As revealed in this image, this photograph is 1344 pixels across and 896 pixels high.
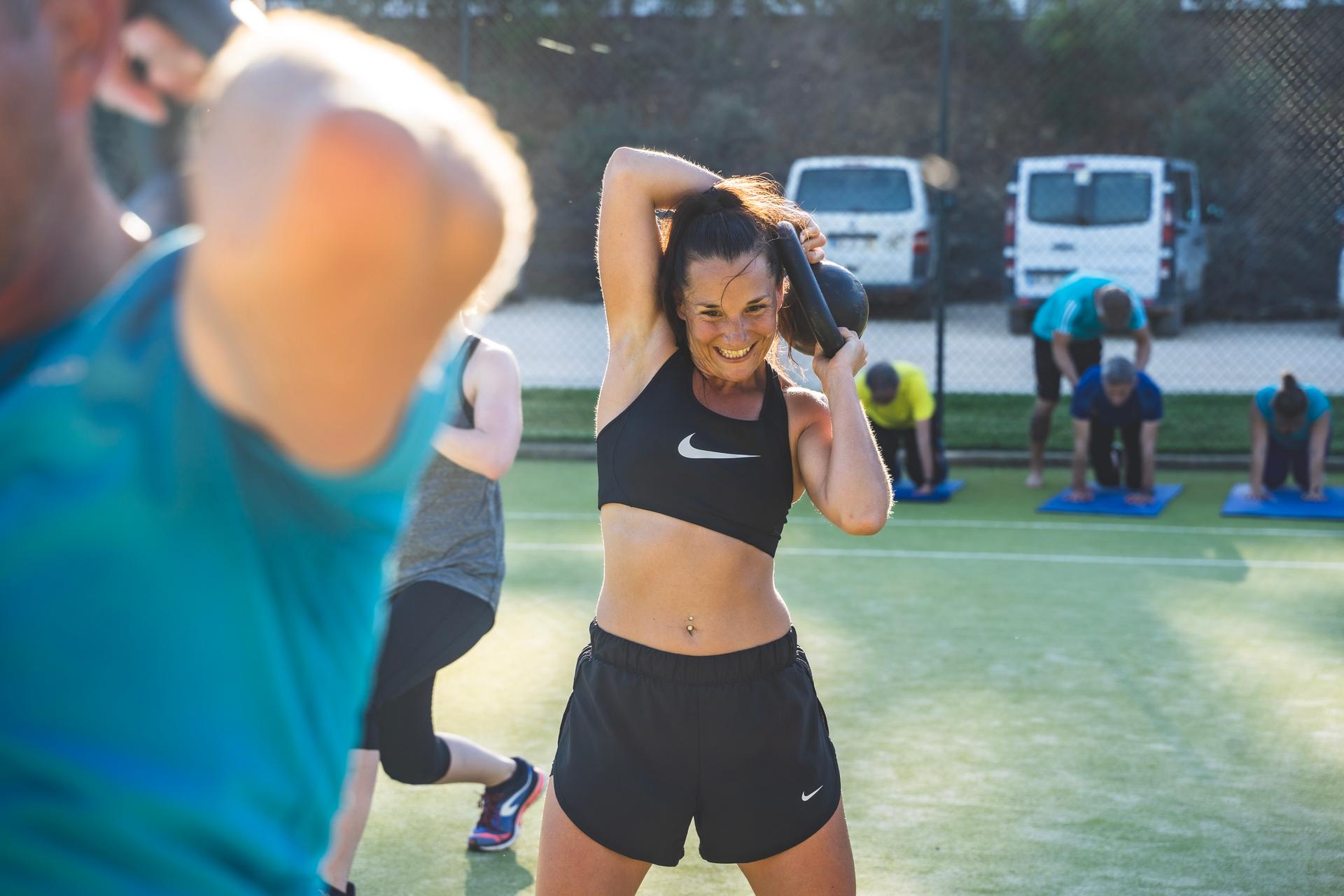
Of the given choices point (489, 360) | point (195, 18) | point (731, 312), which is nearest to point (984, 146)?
point (489, 360)

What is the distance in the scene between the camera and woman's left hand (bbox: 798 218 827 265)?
3283 millimetres

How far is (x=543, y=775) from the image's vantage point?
15.9 ft

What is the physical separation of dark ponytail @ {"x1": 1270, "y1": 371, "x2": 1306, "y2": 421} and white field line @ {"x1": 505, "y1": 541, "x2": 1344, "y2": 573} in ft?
5.35

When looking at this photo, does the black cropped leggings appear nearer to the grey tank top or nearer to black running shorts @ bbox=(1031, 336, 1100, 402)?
the grey tank top

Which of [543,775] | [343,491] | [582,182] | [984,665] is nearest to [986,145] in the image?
[582,182]

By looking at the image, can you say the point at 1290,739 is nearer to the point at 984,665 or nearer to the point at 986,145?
the point at 984,665

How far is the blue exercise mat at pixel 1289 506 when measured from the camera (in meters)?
9.56

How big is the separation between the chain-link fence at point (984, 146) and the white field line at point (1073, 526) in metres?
4.49

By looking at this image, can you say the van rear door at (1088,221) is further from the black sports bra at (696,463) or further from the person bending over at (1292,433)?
the black sports bra at (696,463)

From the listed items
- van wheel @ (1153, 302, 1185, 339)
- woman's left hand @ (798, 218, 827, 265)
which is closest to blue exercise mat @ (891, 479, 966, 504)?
woman's left hand @ (798, 218, 827, 265)

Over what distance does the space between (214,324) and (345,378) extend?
90 mm

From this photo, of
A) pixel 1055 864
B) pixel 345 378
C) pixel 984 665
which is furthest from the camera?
pixel 984 665

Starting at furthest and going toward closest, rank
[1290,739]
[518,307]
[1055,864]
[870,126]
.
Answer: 1. [870,126]
2. [518,307]
3. [1290,739]
4. [1055,864]

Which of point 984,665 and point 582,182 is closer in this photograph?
point 984,665
